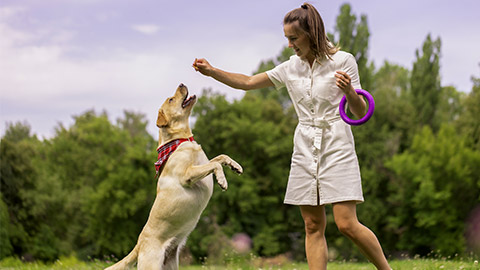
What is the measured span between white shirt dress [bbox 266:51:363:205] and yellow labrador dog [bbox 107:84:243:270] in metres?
0.59

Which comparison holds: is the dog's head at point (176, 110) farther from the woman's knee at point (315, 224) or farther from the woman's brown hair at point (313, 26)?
the woman's knee at point (315, 224)

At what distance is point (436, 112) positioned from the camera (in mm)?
32719

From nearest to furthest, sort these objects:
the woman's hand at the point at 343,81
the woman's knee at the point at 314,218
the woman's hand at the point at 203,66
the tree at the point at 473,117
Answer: the woman's hand at the point at 343,81
the woman's knee at the point at 314,218
the woman's hand at the point at 203,66
the tree at the point at 473,117

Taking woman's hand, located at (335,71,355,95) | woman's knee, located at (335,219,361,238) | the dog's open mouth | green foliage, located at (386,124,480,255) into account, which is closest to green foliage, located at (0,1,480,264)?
green foliage, located at (386,124,480,255)

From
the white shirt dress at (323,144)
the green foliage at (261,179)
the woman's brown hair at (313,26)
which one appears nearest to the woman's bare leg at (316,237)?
the white shirt dress at (323,144)

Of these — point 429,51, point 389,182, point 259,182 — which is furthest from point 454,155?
point 259,182

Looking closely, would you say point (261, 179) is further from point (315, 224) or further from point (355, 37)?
point (315, 224)

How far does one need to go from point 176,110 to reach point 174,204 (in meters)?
0.92

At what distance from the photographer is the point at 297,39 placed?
4.07 meters

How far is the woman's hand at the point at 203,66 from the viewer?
4383 millimetres

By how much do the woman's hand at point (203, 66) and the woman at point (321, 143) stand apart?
75 centimetres

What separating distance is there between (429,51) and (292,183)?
31635 millimetres

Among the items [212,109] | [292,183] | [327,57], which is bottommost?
[292,183]

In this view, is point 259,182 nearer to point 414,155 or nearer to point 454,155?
point 414,155
